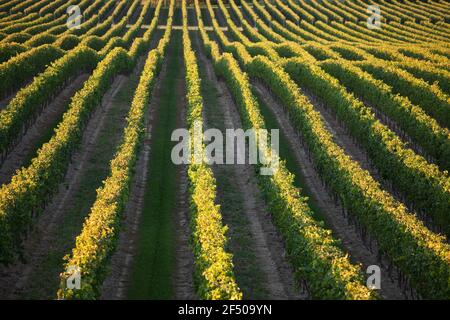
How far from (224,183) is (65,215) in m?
11.3

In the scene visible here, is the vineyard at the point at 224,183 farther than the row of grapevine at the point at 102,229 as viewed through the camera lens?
Yes

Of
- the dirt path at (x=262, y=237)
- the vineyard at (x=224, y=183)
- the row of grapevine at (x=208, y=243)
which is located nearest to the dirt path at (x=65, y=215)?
the vineyard at (x=224, y=183)

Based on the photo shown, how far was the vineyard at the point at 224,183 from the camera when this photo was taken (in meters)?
29.4

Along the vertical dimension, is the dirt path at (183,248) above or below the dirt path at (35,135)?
below

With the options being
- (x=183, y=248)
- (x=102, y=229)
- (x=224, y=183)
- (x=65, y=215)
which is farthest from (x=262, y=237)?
(x=65, y=215)

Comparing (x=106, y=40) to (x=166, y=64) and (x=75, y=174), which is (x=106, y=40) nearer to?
(x=166, y=64)

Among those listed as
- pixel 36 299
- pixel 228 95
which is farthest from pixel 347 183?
pixel 228 95

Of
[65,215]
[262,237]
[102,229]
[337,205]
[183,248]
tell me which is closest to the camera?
[102,229]

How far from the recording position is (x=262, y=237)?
118 ft

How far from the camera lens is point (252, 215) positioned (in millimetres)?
38688

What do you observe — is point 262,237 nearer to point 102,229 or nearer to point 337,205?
point 337,205

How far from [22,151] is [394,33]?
77.6 m

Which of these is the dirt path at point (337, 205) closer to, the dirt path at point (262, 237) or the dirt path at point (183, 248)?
the dirt path at point (262, 237)

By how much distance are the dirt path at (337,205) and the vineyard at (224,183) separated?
112 millimetres
